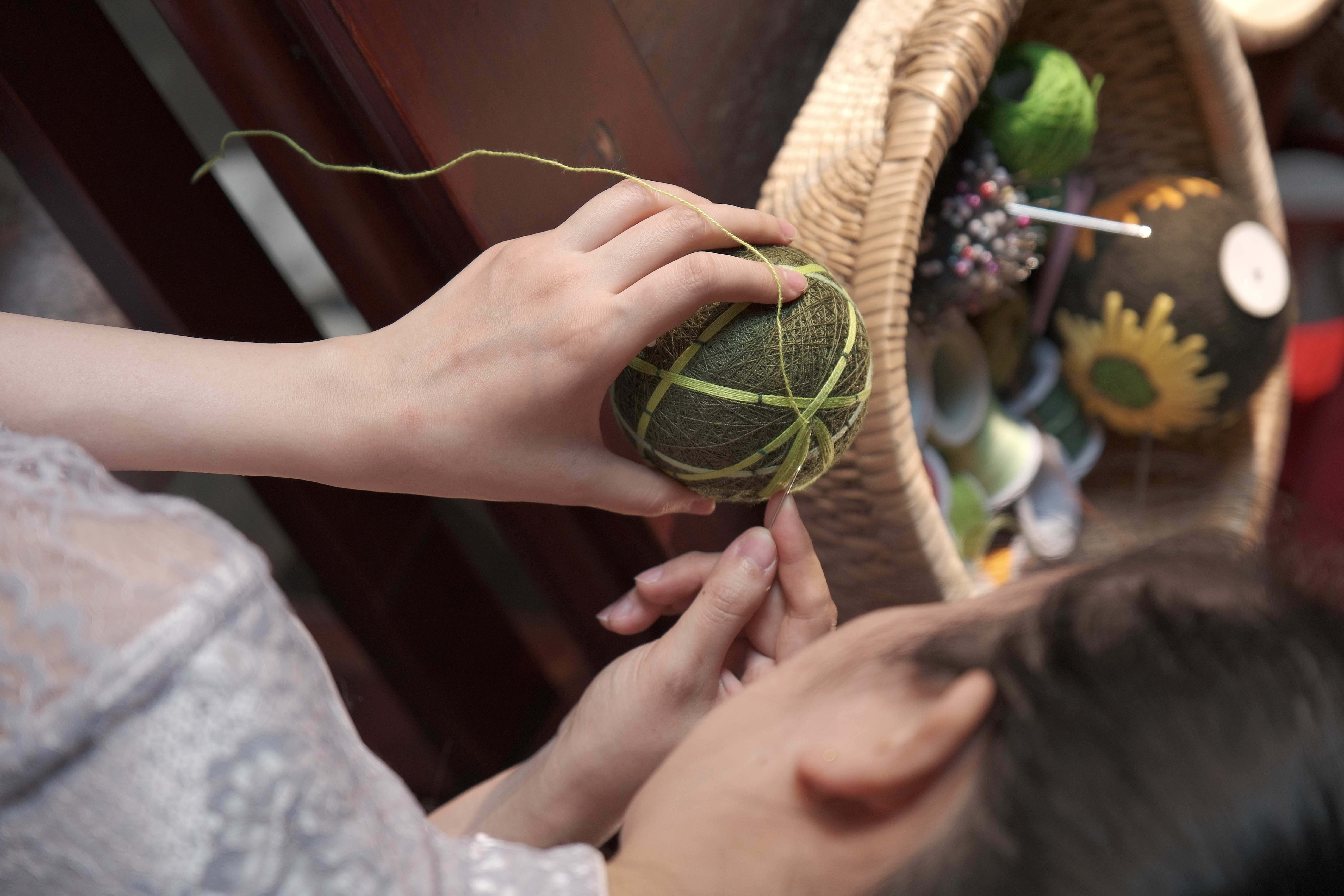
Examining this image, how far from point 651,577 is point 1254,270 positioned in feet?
2.32

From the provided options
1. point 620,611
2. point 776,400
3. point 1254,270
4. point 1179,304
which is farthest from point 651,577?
point 1254,270

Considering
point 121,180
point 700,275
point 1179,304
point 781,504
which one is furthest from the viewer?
point 1179,304

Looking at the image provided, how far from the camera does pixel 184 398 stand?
0.46m

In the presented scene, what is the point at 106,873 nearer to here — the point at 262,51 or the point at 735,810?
the point at 735,810

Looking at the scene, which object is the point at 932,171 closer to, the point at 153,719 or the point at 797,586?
the point at 797,586

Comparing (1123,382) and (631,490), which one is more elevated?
(631,490)

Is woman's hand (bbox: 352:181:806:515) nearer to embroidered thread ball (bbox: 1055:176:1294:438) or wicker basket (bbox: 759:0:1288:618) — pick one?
wicker basket (bbox: 759:0:1288:618)

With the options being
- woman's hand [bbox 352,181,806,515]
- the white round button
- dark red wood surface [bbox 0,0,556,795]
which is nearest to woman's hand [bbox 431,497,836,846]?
woman's hand [bbox 352,181,806,515]

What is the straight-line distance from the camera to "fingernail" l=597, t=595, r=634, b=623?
58 centimetres

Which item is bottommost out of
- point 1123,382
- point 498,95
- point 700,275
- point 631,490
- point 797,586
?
point 1123,382

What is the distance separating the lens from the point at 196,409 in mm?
462

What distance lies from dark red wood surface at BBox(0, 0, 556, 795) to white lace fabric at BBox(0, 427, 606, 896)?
401 millimetres

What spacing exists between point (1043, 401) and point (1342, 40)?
667 millimetres

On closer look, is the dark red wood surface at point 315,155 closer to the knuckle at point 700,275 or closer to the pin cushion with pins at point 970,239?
the knuckle at point 700,275
